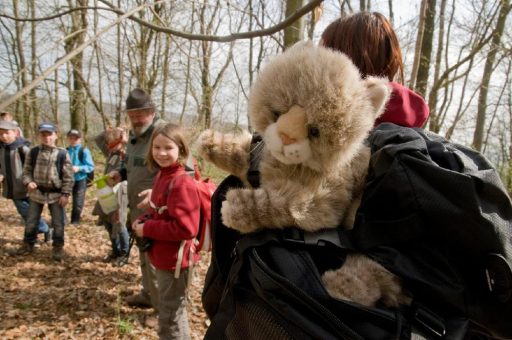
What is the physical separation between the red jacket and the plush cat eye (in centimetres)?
175

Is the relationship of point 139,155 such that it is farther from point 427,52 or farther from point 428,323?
point 427,52

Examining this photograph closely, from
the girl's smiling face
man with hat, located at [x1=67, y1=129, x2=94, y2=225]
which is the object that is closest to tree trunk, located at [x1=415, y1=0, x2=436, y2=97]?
the girl's smiling face

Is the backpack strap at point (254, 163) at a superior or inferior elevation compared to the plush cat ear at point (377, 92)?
inferior

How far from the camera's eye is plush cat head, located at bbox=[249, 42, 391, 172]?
0.87 m

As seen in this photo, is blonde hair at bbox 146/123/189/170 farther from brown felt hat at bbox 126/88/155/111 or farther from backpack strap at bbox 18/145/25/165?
backpack strap at bbox 18/145/25/165

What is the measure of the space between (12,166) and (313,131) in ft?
19.5

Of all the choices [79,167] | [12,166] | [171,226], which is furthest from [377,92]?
[79,167]

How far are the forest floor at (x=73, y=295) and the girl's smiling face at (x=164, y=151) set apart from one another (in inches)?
65.3

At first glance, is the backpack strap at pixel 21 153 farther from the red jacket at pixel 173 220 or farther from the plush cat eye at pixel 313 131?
the plush cat eye at pixel 313 131

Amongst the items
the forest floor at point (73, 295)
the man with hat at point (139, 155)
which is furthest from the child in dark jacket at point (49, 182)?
the man with hat at point (139, 155)

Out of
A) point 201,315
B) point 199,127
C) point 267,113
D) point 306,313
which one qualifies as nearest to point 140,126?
point 201,315

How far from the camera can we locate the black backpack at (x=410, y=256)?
2.64 ft

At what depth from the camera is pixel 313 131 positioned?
902 millimetres

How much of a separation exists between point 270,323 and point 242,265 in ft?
0.58
